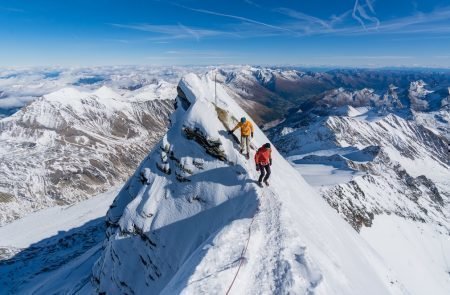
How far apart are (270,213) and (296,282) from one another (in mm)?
6560

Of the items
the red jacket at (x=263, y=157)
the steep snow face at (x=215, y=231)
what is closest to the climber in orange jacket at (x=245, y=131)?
the steep snow face at (x=215, y=231)

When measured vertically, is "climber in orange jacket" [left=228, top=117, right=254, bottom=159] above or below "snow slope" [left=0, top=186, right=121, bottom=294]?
above

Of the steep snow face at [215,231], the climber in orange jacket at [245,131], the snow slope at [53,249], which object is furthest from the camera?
the snow slope at [53,249]

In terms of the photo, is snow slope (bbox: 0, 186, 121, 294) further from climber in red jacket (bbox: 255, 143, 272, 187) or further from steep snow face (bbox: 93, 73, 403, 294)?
climber in red jacket (bbox: 255, 143, 272, 187)

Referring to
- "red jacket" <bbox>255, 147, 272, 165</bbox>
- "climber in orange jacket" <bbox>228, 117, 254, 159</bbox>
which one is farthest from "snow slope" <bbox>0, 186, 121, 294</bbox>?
"red jacket" <bbox>255, 147, 272, 165</bbox>

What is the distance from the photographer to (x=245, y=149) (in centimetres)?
2980

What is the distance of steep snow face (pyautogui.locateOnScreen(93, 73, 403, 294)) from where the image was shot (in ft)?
57.1

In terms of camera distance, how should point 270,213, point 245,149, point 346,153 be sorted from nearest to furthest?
point 270,213, point 245,149, point 346,153

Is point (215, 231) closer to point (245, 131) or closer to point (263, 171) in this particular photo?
point (263, 171)

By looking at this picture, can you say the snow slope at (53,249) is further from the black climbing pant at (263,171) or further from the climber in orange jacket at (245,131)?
the black climbing pant at (263,171)

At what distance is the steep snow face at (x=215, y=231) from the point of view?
17.4 m

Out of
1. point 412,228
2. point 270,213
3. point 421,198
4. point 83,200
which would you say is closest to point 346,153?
point 421,198

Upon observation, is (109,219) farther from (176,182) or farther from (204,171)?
(204,171)

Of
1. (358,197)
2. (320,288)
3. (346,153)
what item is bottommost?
(346,153)
